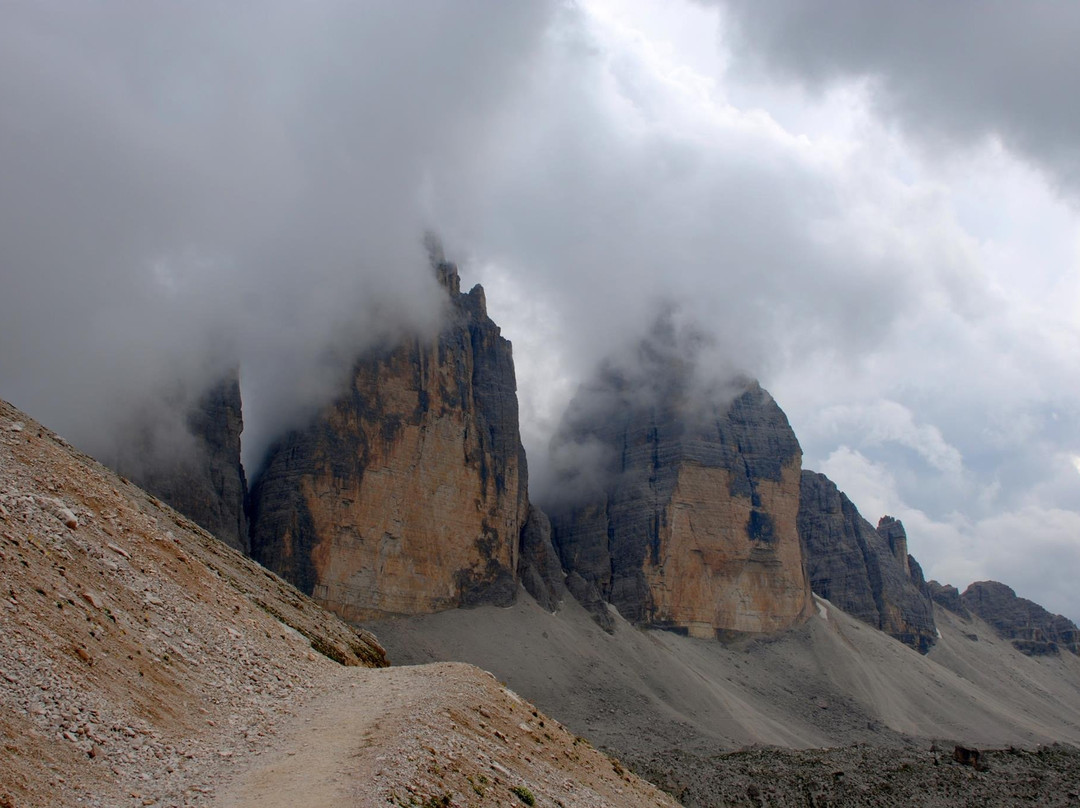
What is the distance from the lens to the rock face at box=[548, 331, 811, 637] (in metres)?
133

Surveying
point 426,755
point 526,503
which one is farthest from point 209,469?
point 426,755

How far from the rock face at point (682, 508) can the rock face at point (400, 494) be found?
2037 centimetres

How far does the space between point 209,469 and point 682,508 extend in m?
68.4

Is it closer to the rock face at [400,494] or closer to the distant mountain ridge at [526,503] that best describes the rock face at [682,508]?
the distant mountain ridge at [526,503]

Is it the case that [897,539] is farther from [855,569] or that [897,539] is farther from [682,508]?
[682,508]

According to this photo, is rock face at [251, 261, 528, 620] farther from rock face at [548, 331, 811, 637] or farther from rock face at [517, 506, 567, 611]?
rock face at [548, 331, 811, 637]

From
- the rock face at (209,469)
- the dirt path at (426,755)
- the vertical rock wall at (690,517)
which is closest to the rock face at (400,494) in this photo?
the rock face at (209,469)

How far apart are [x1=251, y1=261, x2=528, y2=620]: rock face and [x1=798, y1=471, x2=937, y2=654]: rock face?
65367mm

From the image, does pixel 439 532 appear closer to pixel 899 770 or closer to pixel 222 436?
pixel 222 436

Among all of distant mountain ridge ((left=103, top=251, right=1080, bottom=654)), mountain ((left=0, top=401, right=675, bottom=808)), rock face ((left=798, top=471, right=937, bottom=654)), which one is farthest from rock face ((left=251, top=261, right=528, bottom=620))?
mountain ((left=0, top=401, right=675, bottom=808))

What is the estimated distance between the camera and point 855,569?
16400 centimetres

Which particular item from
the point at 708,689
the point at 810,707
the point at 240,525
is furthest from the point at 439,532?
the point at 810,707

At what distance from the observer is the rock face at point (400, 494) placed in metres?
99.3

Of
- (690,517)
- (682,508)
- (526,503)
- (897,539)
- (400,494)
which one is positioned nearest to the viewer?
(400,494)
